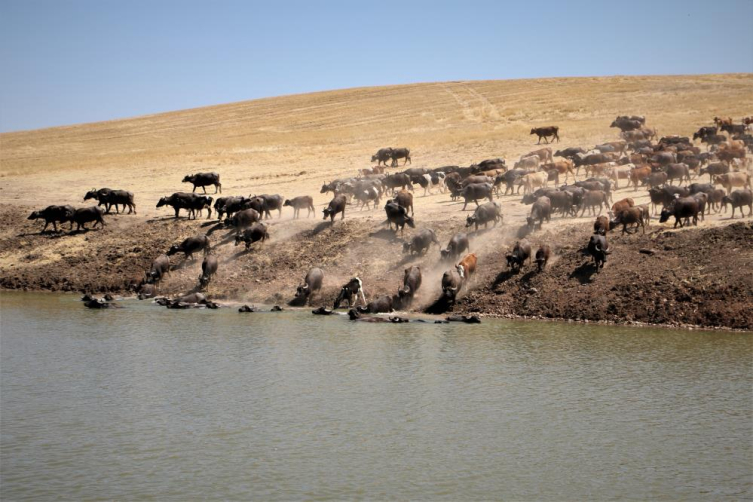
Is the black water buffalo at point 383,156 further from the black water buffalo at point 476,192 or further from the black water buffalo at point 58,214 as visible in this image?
the black water buffalo at point 58,214

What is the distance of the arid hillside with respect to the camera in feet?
78.1

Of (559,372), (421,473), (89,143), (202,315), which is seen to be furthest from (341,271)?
(89,143)

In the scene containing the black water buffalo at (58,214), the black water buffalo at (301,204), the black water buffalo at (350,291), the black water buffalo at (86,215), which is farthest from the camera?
the black water buffalo at (58,214)

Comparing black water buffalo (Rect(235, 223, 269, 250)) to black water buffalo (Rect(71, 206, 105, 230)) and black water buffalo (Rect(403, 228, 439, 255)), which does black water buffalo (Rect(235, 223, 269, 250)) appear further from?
black water buffalo (Rect(71, 206, 105, 230))

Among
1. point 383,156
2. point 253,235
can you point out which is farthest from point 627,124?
point 253,235

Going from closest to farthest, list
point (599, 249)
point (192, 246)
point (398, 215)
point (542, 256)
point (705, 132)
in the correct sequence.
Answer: point (599, 249) → point (542, 256) → point (398, 215) → point (192, 246) → point (705, 132)

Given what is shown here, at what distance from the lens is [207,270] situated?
28906 mm

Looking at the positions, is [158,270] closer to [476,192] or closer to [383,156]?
[476,192]

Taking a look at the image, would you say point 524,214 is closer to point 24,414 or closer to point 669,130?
point 24,414

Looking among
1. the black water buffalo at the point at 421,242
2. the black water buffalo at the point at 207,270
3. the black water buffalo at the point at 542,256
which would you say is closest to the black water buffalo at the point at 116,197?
the black water buffalo at the point at 207,270

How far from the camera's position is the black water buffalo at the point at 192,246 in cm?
3042

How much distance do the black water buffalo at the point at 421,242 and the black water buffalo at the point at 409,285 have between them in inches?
78.7

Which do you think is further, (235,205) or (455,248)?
(235,205)

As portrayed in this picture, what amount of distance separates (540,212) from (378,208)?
922 centimetres
